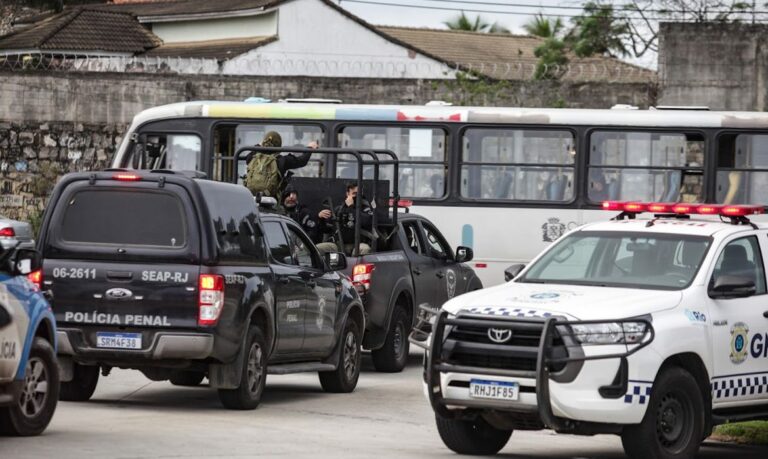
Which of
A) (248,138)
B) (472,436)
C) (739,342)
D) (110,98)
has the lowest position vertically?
(472,436)

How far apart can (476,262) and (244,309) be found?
10640 mm

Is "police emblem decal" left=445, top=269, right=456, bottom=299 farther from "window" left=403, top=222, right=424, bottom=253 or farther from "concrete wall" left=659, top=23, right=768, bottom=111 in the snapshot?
"concrete wall" left=659, top=23, right=768, bottom=111

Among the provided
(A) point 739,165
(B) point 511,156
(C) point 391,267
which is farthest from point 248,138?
(A) point 739,165

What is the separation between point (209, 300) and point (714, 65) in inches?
820

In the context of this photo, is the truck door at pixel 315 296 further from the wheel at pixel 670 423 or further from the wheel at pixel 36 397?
the wheel at pixel 670 423

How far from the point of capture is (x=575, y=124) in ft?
78.6

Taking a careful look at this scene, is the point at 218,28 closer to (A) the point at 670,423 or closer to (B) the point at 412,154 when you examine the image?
(B) the point at 412,154

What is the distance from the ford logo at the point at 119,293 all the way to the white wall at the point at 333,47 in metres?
34.8

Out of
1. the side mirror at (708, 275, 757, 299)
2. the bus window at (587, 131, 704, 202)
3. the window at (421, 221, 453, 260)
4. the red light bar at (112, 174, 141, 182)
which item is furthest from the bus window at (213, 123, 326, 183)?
the side mirror at (708, 275, 757, 299)

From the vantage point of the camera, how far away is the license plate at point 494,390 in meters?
11.0

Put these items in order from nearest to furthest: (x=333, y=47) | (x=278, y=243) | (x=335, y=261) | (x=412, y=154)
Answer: (x=278, y=243) → (x=335, y=261) → (x=412, y=154) → (x=333, y=47)

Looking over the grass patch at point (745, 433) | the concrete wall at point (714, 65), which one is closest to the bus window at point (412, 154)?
the concrete wall at point (714, 65)

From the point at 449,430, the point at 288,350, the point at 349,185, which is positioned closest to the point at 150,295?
the point at 288,350

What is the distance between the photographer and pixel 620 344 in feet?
35.9
